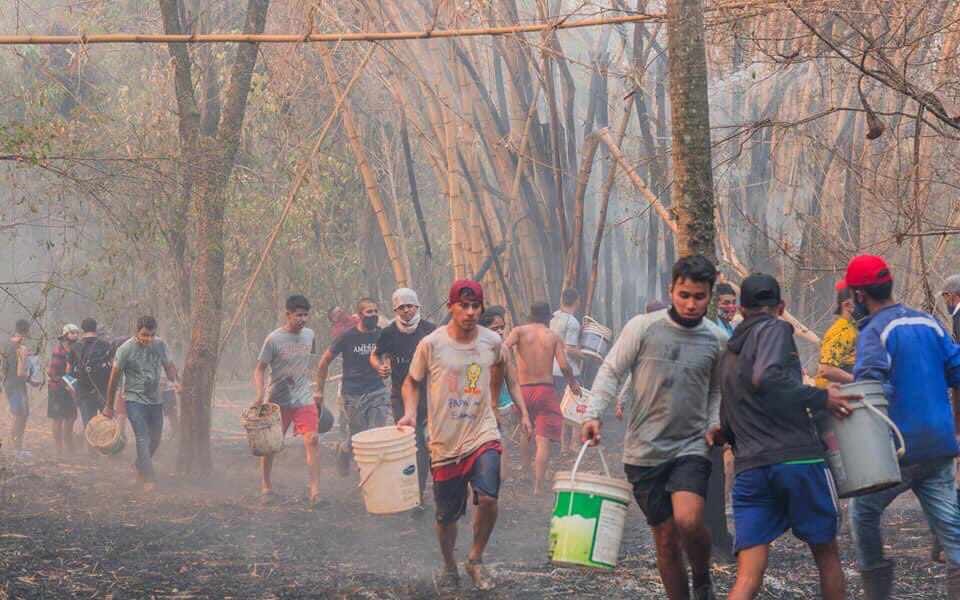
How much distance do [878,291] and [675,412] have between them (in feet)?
3.80

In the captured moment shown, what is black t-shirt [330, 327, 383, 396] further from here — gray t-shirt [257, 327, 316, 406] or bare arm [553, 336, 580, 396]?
bare arm [553, 336, 580, 396]

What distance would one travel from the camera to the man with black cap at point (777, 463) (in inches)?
207

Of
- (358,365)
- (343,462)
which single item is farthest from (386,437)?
(343,462)

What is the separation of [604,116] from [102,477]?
8.00 metres

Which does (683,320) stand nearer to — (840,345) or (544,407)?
(840,345)

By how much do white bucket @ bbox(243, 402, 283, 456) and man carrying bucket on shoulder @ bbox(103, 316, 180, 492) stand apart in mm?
2072

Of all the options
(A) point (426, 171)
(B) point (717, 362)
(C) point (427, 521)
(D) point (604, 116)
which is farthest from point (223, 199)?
(A) point (426, 171)

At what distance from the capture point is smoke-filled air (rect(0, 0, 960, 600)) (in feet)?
19.3

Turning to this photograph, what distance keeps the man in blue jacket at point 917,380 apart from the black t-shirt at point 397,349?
5040 mm

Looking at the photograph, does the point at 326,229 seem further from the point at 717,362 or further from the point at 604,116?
the point at 717,362

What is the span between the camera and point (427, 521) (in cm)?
1053

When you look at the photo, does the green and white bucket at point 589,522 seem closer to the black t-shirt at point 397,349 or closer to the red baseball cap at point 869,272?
the red baseball cap at point 869,272

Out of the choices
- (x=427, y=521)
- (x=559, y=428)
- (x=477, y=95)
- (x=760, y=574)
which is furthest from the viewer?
(x=477, y=95)

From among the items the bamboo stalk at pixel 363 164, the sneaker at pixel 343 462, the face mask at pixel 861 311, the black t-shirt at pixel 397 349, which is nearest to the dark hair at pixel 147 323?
the sneaker at pixel 343 462
